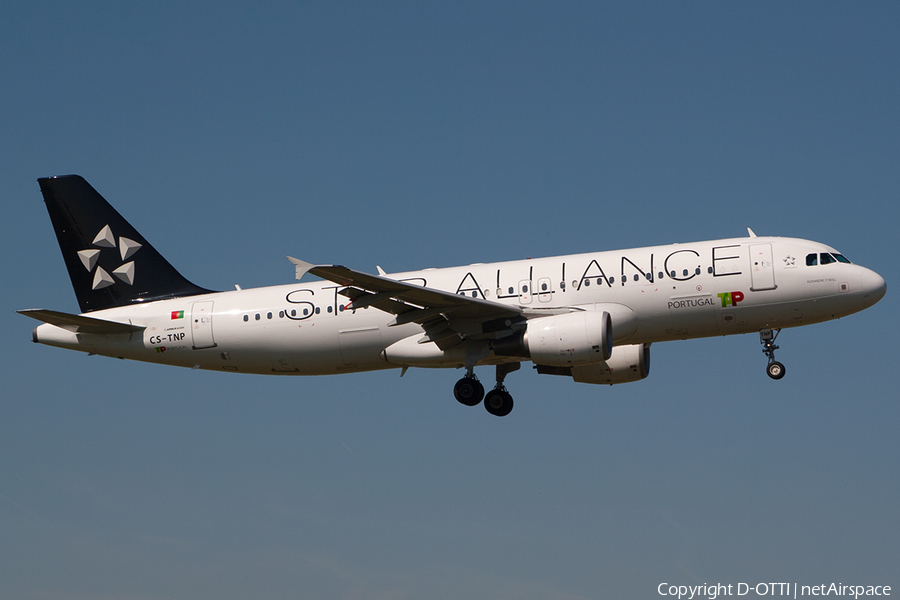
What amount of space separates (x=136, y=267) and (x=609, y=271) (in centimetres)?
1651

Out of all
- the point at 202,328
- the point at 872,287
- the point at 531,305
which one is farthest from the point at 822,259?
the point at 202,328

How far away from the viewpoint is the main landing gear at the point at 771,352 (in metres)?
30.7

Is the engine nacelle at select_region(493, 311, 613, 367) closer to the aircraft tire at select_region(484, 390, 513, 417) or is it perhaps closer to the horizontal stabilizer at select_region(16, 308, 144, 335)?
the aircraft tire at select_region(484, 390, 513, 417)

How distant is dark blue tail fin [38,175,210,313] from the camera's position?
35.7 m

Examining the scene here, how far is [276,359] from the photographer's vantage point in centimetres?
3300

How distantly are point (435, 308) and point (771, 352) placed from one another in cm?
1007

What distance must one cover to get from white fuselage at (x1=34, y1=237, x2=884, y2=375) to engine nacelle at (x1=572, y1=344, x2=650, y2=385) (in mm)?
3009

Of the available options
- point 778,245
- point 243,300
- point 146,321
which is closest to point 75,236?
point 146,321

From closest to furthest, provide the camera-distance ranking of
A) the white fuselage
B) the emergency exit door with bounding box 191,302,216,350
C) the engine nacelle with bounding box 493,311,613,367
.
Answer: the engine nacelle with bounding box 493,311,613,367
the white fuselage
the emergency exit door with bounding box 191,302,216,350

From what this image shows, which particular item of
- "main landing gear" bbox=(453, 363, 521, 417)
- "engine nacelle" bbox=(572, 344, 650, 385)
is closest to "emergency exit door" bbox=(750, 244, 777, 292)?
"engine nacelle" bbox=(572, 344, 650, 385)

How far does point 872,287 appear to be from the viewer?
29875mm

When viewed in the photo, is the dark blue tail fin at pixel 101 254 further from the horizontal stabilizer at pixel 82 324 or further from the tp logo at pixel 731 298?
the tp logo at pixel 731 298

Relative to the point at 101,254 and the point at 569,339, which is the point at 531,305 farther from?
the point at 101,254

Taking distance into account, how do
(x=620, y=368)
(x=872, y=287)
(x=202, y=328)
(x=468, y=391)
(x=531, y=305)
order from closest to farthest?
(x=872, y=287), (x=531, y=305), (x=468, y=391), (x=202, y=328), (x=620, y=368)
